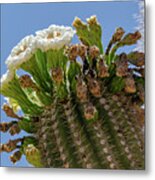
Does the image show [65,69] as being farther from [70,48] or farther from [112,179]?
[112,179]

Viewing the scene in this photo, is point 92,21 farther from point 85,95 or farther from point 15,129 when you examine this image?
point 15,129

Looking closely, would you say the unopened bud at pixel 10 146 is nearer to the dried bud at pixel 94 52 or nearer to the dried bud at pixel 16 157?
the dried bud at pixel 16 157

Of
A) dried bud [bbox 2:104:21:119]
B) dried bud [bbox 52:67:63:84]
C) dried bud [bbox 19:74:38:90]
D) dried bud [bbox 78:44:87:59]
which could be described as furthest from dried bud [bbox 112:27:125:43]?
dried bud [bbox 2:104:21:119]

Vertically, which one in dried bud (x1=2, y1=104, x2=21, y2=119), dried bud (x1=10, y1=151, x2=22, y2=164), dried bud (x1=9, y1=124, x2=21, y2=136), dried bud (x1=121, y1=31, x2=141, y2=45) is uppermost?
dried bud (x1=121, y1=31, x2=141, y2=45)

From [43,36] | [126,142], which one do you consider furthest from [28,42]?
[126,142]

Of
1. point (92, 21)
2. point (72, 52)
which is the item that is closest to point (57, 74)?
point (72, 52)

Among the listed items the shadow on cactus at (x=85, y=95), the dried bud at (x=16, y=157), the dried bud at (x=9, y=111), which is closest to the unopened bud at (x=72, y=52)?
the shadow on cactus at (x=85, y=95)

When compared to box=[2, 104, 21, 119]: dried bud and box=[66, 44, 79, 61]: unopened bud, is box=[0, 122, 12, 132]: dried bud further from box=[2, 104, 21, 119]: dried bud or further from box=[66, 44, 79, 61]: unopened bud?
box=[66, 44, 79, 61]: unopened bud

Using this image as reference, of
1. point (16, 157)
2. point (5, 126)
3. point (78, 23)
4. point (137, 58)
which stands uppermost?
point (78, 23)
